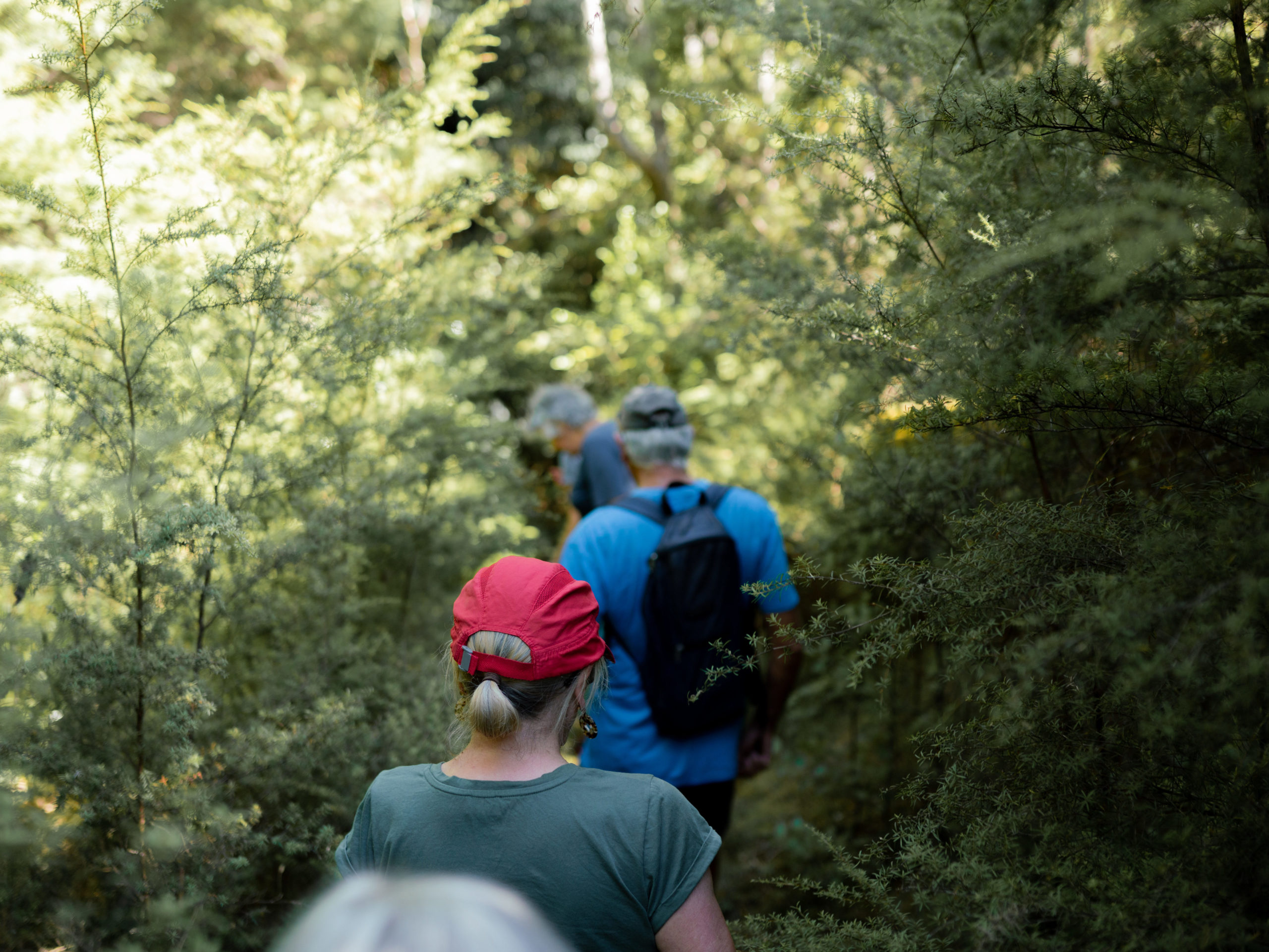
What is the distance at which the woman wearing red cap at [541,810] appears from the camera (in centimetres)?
148

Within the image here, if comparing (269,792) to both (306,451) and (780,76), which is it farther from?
(780,76)

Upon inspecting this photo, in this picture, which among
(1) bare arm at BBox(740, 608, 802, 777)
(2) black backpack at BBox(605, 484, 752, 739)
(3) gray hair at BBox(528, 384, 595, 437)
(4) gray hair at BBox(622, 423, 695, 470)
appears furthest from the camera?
(3) gray hair at BBox(528, 384, 595, 437)

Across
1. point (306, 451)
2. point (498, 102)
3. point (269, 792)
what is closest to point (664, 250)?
point (498, 102)

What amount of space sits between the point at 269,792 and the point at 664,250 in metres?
6.39

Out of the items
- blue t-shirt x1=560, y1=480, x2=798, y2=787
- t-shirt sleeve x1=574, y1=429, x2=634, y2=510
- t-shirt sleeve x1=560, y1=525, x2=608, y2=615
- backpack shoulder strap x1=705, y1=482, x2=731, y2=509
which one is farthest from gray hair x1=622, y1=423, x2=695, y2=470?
t-shirt sleeve x1=574, y1=429, x2=634, y2=510

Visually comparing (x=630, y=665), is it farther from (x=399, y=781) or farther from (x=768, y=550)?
(x=399, y=781)

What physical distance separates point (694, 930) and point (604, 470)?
2.71 m

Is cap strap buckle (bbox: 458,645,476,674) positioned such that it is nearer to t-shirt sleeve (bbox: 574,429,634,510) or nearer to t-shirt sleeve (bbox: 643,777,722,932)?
t-shirt sleeve (bbox: 643,777,722,932)

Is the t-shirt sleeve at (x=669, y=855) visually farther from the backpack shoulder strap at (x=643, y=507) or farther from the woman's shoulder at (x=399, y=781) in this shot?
the backpack shoulder strap at (x=643, y=507)

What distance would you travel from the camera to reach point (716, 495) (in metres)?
3.02

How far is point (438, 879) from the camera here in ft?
2.96

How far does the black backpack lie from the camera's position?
2.71m

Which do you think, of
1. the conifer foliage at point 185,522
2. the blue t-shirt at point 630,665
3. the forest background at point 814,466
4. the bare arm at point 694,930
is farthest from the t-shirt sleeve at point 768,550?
the bare arm at point 694,930

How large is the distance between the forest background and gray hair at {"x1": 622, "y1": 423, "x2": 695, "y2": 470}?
Answer: 0.62 meters
